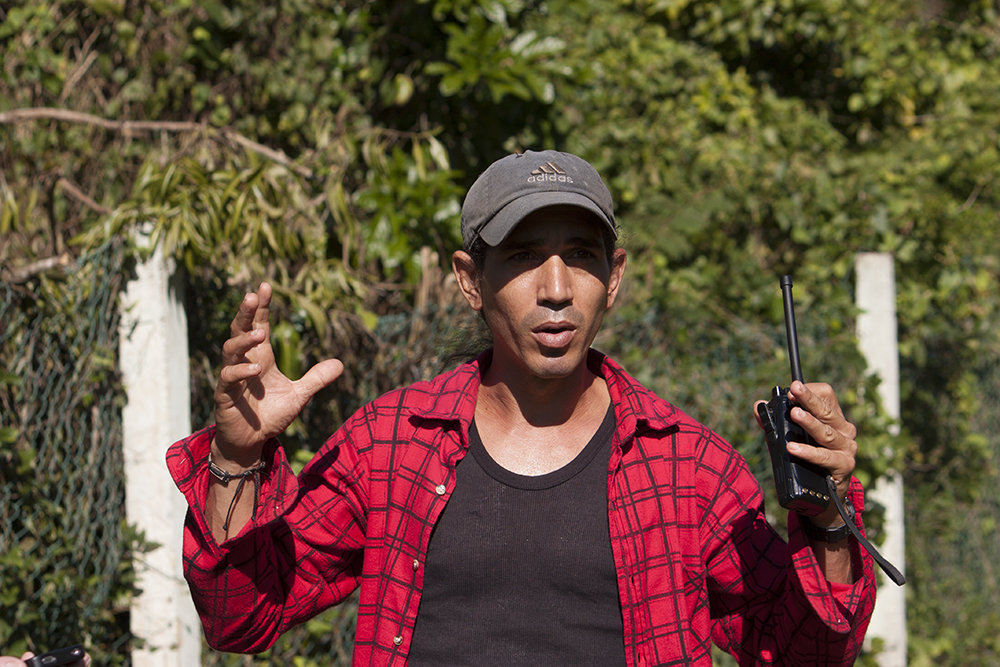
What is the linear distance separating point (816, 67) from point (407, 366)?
12.8 feet

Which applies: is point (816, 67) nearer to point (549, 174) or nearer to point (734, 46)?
A: point (734, 46)

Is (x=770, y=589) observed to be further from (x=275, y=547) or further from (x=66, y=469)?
(x=66, y=469)

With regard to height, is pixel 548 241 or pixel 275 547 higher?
pixel 548 241

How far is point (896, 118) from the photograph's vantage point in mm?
6180

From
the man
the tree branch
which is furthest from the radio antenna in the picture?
the tree branch

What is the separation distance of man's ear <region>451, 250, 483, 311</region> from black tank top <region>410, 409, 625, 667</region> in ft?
1.28

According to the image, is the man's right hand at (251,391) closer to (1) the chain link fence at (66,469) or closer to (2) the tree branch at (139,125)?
(1) the chain link fence at (66,469)

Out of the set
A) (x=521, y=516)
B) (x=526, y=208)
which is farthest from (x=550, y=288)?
(x=521, y=516)

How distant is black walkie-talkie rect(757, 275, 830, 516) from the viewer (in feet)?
5.28

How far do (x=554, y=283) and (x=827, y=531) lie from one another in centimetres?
61

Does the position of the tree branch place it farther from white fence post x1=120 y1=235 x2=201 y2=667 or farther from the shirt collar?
the shirt collar

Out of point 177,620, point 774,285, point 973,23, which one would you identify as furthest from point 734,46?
point 177,620

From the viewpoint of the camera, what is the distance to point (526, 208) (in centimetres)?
183

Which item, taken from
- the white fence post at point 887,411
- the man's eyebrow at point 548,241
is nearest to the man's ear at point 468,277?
the man's eyebrow at point 548,241
